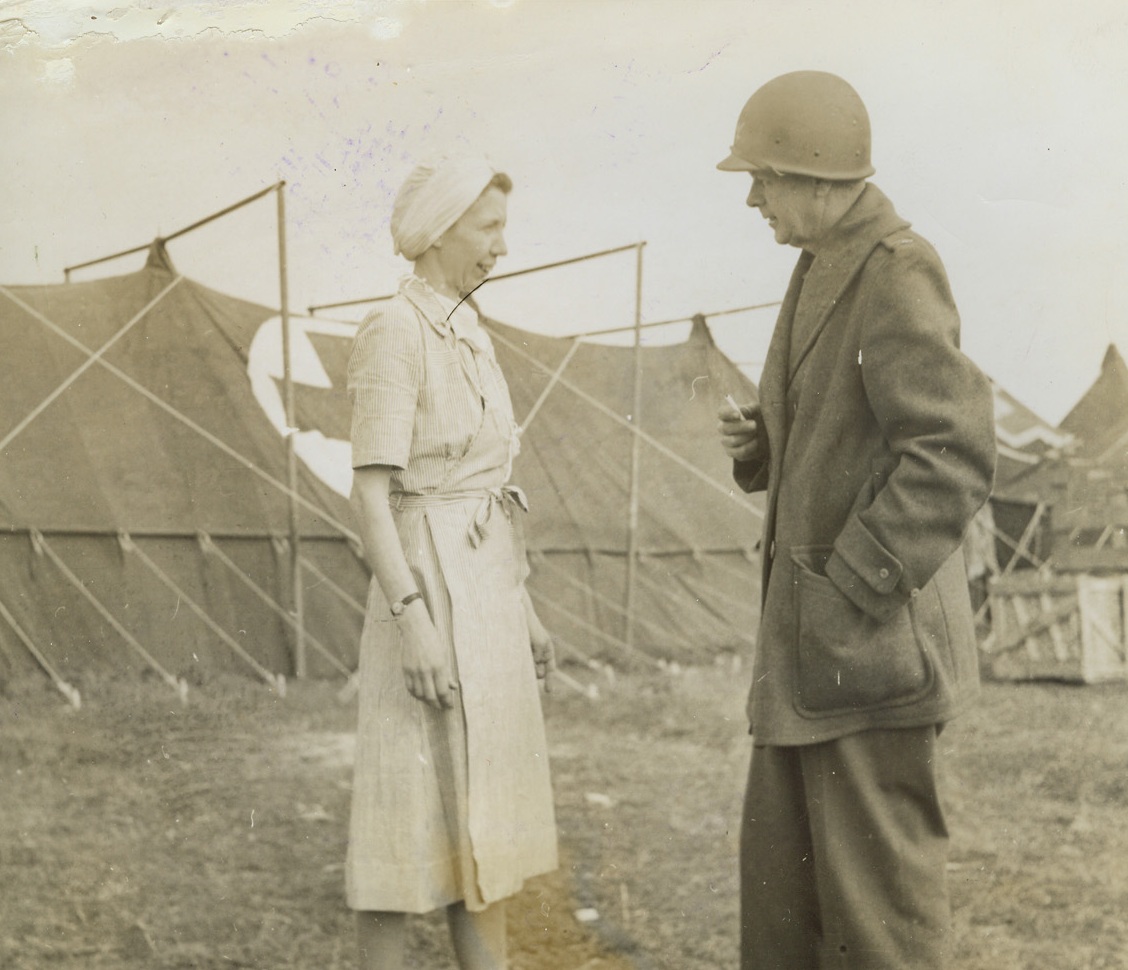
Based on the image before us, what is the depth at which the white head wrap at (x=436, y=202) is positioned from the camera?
8.45ft

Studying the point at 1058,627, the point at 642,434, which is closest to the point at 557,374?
the point at 642,434

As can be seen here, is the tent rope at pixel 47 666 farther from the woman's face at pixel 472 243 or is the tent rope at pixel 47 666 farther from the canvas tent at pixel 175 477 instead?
the woman's face at pixel 472 243

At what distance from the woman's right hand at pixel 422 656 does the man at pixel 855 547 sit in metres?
0.63

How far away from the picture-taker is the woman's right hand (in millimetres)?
2432

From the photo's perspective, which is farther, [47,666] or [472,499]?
→ [47,666]

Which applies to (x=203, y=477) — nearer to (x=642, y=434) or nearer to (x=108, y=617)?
(x=108, y=617)

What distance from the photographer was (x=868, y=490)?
2.28 m

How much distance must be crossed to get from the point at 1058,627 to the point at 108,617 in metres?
2.46

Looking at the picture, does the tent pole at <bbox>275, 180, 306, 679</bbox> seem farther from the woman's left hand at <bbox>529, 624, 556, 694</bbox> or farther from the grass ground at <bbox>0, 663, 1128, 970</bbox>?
the woman's left hand at <bbox>529, 624, 556, 694</bbox>

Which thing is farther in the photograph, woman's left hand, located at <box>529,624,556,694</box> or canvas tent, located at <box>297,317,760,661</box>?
canvas tent, located at <box>297,317,760,661</box>

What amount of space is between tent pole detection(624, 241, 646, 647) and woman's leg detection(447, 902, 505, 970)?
1016 millimetres

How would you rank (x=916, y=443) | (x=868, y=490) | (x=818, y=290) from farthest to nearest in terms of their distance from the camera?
(x=818, y=290)
(x=868, y=490)
(x=916, y=443)

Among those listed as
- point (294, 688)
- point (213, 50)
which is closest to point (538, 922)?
point (294, 688)

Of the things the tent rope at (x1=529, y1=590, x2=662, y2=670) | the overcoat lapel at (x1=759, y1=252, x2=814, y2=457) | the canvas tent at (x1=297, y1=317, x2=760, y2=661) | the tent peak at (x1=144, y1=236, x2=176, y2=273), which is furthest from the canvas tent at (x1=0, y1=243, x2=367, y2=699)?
the overcoat lapel at (x1=759, y1=252, x2=814, y2=457)
